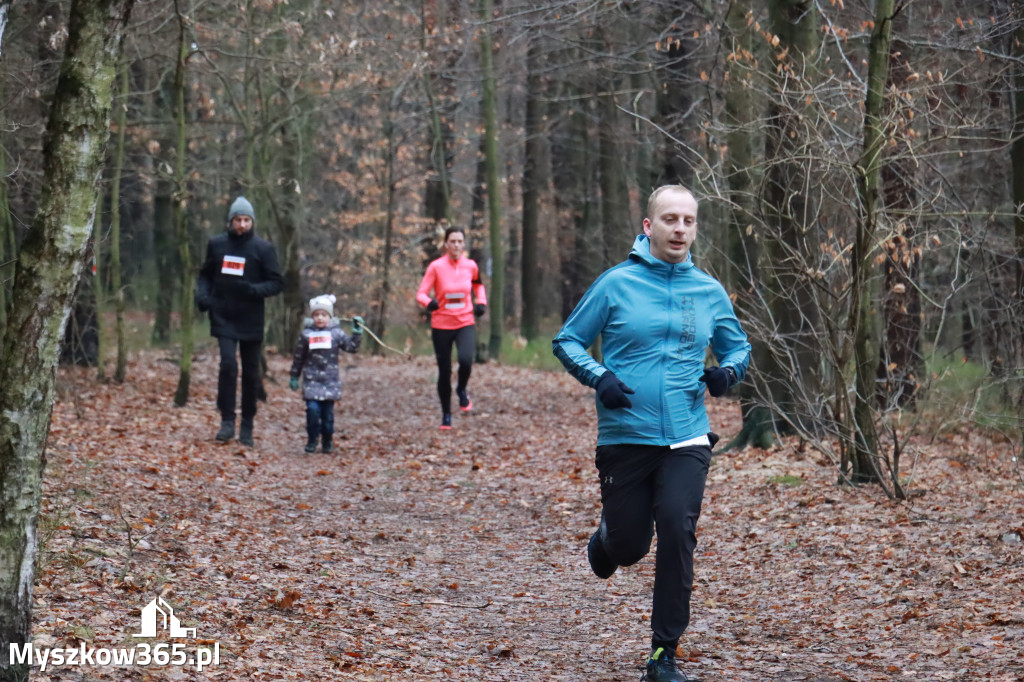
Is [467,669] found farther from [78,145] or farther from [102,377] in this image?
[102,377]

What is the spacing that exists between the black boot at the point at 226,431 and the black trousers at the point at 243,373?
0.17 m

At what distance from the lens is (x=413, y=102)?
2736 centimetres

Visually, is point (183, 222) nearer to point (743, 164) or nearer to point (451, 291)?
point (451, 291)

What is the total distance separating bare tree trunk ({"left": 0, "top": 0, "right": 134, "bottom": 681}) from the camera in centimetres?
393

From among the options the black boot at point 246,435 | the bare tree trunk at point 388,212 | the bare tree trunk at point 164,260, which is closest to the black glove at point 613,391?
the black boot at point 246,435

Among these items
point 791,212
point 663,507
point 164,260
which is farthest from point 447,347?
point 164,260

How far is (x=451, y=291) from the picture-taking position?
13.5 meters

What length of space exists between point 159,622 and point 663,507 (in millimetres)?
2505

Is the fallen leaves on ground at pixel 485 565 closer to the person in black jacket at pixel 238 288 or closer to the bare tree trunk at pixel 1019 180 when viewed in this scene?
the person in black jacket at pixel 238 288

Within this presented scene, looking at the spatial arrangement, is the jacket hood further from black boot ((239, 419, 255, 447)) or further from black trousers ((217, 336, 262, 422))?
black boot ((239, 419, 255, 447))

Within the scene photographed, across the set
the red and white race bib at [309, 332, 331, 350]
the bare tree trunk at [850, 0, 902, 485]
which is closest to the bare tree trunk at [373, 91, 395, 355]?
the red and white race bib at [309, 332, 331, 350]

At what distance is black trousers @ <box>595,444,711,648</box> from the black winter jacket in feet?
22.2

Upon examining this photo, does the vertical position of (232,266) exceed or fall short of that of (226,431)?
it exceeds it

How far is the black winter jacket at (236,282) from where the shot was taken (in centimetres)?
1118
